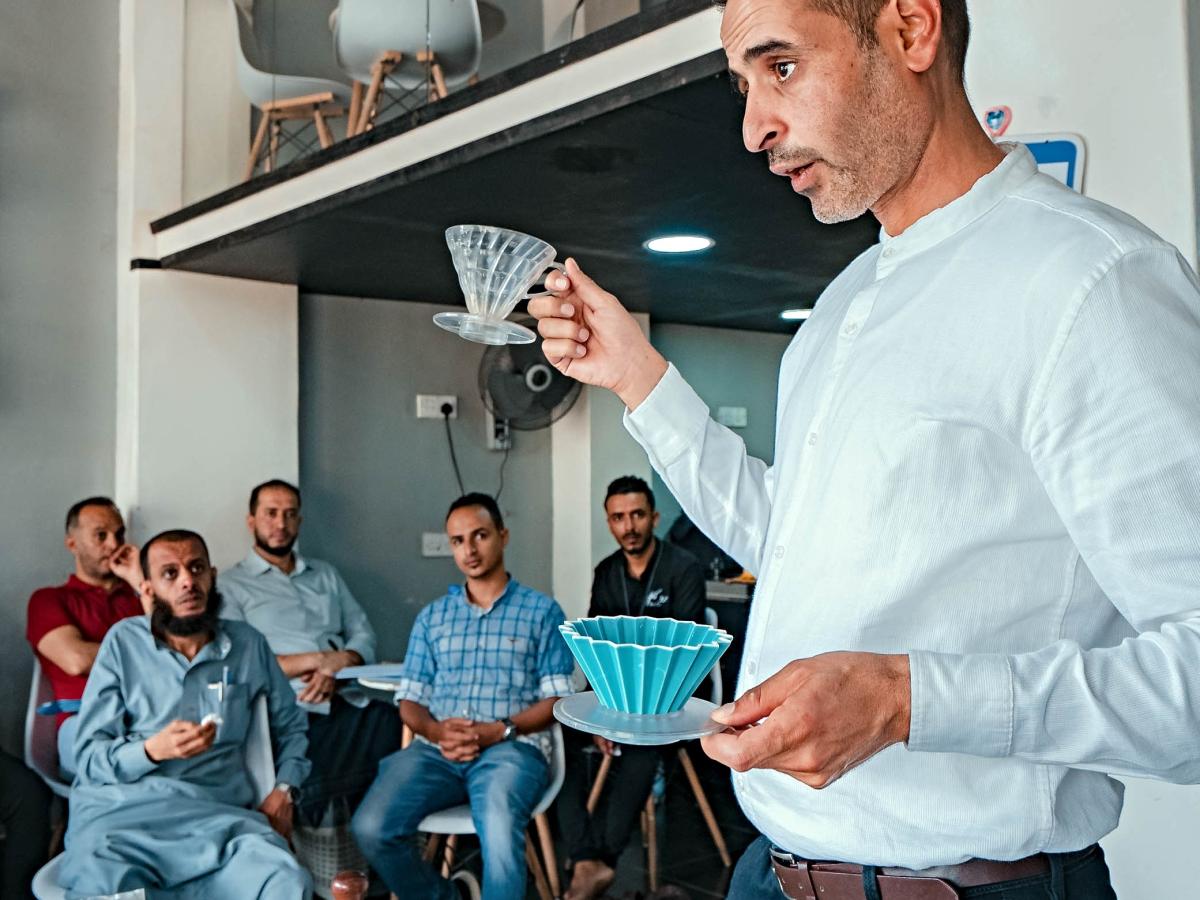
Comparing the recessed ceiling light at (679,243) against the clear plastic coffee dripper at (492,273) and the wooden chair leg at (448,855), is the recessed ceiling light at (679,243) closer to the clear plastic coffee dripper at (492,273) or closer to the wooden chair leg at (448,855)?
the wooden chair leg at (448,855)

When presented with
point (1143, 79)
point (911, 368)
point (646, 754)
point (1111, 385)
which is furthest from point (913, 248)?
point (646, 754)

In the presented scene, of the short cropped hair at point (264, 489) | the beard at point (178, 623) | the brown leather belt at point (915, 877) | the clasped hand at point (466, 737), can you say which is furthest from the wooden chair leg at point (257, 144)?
the brown leather belt at point (915, 877)

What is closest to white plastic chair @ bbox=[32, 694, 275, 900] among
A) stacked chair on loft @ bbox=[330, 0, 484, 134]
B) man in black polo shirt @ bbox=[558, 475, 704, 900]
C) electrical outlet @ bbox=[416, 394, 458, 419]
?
man in black polo shirt @ bbox=[558, 475, 704, 900]

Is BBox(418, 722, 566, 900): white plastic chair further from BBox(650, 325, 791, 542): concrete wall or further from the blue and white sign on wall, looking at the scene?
BBox(650, 325, 791, 542): concrete wall

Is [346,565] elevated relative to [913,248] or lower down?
A: lower down

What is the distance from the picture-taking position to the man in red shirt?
3980 mm

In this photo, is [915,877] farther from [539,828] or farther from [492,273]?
[539,828]

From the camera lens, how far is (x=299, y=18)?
5.24 meters

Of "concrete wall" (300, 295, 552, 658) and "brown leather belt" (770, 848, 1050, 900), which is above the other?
"concrete wall" (300, 295, 552, 658)

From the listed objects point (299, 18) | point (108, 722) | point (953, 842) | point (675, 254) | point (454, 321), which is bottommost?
point (108, 722)

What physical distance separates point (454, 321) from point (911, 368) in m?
0.66

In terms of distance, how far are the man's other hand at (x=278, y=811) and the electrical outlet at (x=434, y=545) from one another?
2611 mm

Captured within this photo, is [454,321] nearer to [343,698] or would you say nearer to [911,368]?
[911,368]

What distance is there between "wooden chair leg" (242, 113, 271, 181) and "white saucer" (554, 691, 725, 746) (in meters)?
4.18
